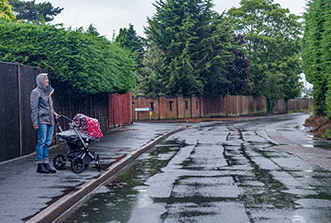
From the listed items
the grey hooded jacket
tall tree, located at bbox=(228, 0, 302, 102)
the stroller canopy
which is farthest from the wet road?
tall tree, located at bbox=(228, 0, 302, 102)

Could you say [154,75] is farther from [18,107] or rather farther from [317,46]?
[18,107]

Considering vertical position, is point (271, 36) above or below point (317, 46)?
above

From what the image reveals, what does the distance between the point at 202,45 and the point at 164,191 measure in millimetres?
30215

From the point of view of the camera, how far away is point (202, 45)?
36406 millimetres

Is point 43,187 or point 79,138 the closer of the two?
point 43,187

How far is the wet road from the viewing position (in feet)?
18.5

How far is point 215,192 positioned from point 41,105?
401 cm

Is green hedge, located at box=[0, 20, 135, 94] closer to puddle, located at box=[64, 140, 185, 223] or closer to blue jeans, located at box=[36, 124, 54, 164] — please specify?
blue jeans, located at box=[36, 124, 54, 164]

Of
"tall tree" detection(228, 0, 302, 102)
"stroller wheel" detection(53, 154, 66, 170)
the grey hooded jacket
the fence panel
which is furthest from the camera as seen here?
"tall tree" detection(228, 0, 302, 102)

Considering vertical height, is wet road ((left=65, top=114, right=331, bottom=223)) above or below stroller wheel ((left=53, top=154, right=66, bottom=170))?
below

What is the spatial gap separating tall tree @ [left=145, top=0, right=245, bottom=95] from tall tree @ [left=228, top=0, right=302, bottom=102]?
50.2 ft

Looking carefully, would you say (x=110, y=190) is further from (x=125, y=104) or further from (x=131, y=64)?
(x=125, y=104)

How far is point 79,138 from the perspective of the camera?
8.79 metres

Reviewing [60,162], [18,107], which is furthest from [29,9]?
[60,162]
